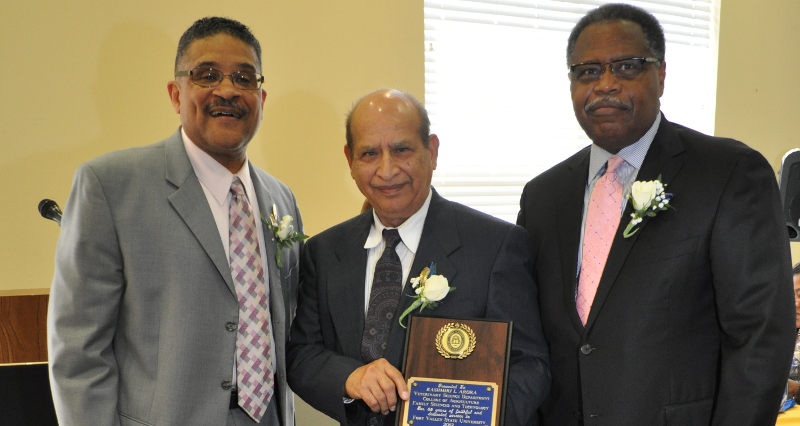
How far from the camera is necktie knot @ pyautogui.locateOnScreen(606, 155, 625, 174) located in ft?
7.06

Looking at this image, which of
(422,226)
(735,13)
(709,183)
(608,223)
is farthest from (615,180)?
(735,13)

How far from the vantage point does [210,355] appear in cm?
201

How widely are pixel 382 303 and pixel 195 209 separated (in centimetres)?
71

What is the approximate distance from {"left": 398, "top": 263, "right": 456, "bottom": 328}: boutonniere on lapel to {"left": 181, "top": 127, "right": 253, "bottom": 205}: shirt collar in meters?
0.79

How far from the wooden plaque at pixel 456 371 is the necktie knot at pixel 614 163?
2.46ft

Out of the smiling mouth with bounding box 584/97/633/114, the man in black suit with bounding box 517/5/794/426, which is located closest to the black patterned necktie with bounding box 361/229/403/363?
the man in black suit with bounding box 517/5/794/426

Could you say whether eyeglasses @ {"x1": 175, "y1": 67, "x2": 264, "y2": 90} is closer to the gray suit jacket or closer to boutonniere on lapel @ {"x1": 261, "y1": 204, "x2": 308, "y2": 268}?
the gray suit jacket

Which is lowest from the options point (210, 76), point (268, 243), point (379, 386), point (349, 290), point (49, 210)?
point (379, 386)

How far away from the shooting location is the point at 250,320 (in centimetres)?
212

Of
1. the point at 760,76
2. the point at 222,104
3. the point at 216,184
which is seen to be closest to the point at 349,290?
the point at 216,184

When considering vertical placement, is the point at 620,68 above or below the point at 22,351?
above

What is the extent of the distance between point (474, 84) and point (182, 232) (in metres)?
2.77

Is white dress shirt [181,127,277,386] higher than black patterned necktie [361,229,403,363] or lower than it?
higher

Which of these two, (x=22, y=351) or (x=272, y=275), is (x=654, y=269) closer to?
(x=272, y=275)
